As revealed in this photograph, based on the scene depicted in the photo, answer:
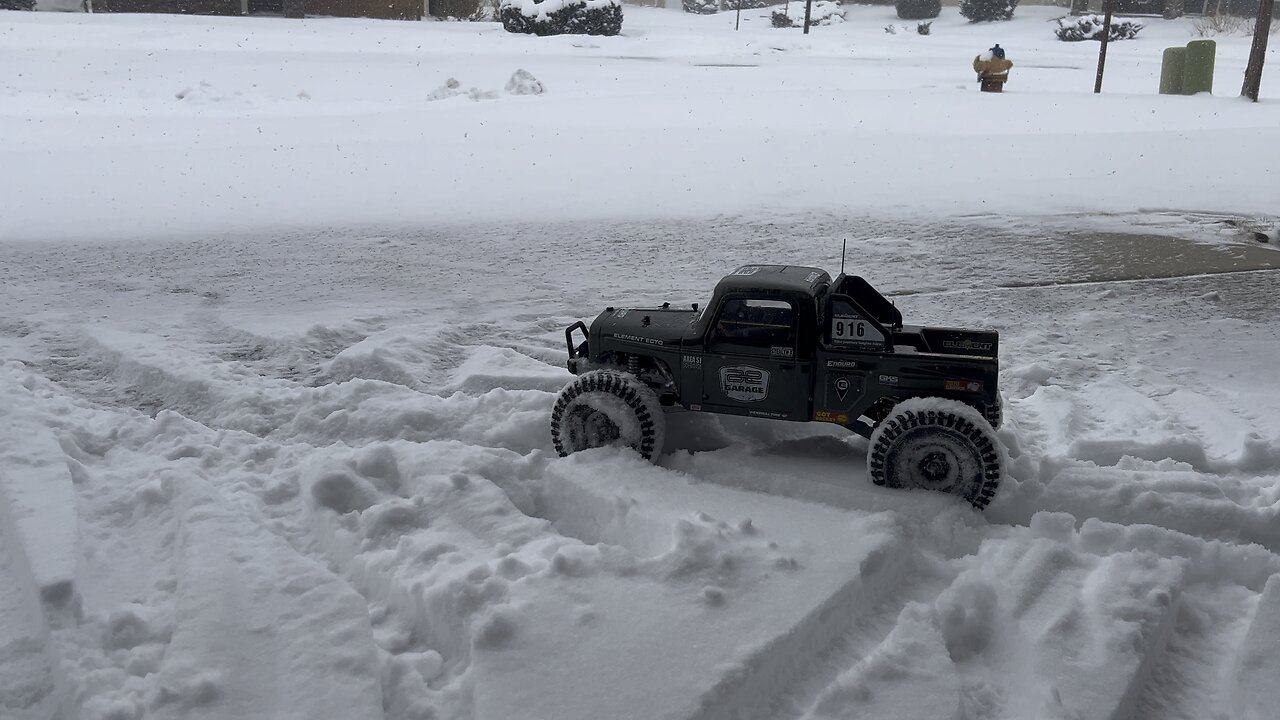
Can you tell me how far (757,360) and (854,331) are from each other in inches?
19.2

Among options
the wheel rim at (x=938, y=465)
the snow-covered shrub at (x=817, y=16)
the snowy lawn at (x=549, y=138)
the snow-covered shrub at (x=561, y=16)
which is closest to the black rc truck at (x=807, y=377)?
the wheel rim at (x=938, y=465)

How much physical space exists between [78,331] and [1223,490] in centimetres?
734

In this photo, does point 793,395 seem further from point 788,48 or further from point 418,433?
point 788,48

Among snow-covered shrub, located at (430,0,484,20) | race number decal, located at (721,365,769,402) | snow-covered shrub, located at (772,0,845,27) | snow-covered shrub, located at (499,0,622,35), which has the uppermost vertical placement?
snow-covered shrub, located at (772,0,845,27)

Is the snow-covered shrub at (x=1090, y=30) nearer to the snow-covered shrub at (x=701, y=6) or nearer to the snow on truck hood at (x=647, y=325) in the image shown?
the snow-covered shrub at (x=701, y=6)

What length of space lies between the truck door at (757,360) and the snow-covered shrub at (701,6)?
55646 mm

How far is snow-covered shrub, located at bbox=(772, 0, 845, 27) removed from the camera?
153 feet

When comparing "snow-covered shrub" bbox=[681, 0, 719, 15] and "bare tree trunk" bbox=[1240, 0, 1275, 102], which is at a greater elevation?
"snow-covered shrub" bbox=[681, 0, 719, 15]

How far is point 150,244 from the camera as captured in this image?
10.4 metres

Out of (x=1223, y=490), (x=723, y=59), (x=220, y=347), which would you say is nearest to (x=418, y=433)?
(x=220, y=347)

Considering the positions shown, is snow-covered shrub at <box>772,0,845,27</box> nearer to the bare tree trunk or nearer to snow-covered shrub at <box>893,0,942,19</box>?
snow-covered shrub at <box>893,0,942,19</box>

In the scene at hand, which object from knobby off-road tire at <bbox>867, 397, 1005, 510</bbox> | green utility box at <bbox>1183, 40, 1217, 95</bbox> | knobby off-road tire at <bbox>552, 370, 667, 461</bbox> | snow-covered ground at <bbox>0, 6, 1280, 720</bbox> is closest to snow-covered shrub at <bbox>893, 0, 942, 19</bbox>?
green utility box at <bbox>1183, 40, 1217, 95</bbox>

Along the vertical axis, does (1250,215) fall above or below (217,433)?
above

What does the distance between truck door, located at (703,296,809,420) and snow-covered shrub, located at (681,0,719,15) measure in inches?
2191
